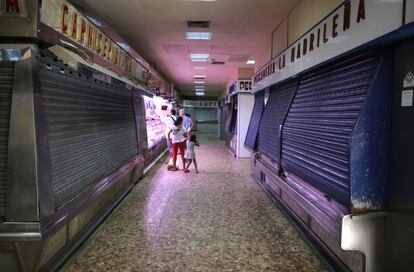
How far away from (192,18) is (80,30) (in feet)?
7.74

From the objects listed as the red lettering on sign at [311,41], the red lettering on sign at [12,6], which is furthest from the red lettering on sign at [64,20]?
the red lettering on sign at [311,41]

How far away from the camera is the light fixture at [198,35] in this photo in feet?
19.3

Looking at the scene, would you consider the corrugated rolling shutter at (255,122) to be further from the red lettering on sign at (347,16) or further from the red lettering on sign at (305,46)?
the red lettering on sign at (347,16)

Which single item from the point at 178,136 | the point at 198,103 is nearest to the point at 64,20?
the point at 178,136

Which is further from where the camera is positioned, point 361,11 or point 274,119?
point 274,119

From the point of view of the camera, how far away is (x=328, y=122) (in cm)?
293

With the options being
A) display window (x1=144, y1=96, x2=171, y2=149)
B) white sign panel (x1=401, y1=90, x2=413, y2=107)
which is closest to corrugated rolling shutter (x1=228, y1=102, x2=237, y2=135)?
display window (x1=144, y1=96, x2=171, y2=149)

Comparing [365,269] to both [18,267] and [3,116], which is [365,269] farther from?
[3,116]

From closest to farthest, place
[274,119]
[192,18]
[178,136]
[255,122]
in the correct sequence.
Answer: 1. [192,18]
2. [274,119]
3. [255,122]
4. [178,136]

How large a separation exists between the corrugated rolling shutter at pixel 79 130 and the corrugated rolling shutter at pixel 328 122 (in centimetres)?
236

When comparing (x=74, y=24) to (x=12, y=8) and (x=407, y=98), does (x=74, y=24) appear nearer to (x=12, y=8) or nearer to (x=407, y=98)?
(x=12, y=8)

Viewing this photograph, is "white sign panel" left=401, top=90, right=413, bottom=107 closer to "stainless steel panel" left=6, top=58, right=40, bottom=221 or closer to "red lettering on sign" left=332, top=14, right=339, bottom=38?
"red lettering on sign" left=332, top=14, right=339, bottom=38

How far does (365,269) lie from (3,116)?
289cm

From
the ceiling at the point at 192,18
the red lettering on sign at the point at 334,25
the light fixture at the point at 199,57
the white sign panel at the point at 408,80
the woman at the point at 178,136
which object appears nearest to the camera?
the white sign panel at the point at 408,80
